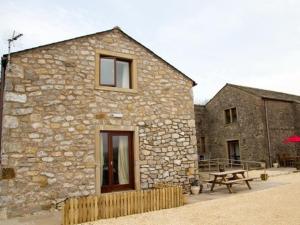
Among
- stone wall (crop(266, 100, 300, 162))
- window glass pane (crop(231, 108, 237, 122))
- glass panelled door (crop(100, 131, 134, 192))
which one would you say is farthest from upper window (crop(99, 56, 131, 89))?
window glass pane (crop(231, 108, 237, 122))

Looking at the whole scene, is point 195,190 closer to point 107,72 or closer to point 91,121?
point 91,121

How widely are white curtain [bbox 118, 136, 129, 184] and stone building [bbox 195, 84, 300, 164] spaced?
472 inches

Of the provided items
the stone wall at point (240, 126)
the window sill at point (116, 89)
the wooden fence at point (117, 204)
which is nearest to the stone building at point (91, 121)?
the window sill at point (116, 89)

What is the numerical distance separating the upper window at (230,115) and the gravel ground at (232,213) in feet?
39.1

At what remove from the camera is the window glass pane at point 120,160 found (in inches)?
332

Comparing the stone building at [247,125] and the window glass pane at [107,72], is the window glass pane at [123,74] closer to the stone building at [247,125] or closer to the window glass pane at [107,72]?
the window glass pane at [107,72]

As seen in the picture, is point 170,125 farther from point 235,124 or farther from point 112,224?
point 235,124

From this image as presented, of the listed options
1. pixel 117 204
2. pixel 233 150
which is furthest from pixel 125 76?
pixel 233 150

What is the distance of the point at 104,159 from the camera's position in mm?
8234

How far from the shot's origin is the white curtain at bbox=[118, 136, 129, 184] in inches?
335

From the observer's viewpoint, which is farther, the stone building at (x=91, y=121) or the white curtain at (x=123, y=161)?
the white curtain at (x=123, y=161)

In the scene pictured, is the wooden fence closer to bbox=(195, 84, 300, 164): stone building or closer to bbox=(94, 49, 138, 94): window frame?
bbox=(94, 49, 138, 94): window frame

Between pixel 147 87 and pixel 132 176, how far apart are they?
Result: 10.0 feet

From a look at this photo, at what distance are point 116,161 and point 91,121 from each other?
1.51 m
